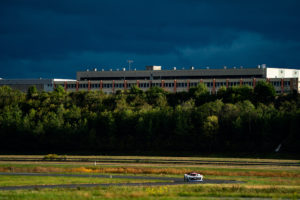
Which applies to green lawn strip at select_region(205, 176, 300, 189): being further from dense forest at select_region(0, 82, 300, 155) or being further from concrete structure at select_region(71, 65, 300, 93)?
concrete structure at select_region(71, 65, 300, 93)

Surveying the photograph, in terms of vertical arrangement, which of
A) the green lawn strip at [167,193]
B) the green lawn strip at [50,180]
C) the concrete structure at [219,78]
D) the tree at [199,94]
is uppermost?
the concrete structure at [219,78]

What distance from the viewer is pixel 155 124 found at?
132 meters

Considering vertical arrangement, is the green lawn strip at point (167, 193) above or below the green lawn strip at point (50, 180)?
above

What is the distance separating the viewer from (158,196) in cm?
4188

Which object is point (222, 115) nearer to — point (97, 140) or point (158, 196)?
point (97, 140)

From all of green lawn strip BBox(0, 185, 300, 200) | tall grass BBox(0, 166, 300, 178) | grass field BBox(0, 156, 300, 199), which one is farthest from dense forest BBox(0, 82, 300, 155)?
green lawn strip BBox(0, 185, 300, 200)

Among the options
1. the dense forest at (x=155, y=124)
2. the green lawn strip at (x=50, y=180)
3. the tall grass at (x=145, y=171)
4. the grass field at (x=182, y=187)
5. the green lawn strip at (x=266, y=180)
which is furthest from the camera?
the dense forest at (x=155, y=124)

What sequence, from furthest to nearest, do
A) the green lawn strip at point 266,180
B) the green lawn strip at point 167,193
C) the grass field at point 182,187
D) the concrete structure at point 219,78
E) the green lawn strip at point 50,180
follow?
1. the concrete structure at point 219,78
2. the green lawn strip at point 266,180
3. the green lawn strip at point 50,180
4. the grass field at point 182,187
5. the green lawn strip at point 167,193

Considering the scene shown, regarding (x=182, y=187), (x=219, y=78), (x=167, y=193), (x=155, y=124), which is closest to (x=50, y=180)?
(x=182, y=187)

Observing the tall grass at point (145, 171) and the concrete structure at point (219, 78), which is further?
the concrete structure at point (219, 78)

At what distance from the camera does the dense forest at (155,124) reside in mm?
120188

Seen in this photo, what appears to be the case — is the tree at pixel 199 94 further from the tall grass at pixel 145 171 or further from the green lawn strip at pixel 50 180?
the green lawn strip at pixel 50 180

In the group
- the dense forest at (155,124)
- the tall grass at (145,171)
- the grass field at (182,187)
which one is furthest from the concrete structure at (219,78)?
the tall grass at (145,171)

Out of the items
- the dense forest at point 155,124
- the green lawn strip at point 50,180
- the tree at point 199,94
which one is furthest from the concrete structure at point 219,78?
the green lawn strip at point 50,180
